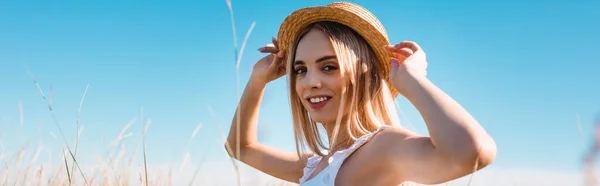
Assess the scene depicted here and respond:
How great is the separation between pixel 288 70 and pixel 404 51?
75 cm

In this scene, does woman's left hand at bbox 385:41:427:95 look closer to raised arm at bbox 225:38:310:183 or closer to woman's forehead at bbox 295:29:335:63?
woman's forehead at bbox 295:29:335:63

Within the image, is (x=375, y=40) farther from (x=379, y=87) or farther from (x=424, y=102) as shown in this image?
(x=424, y=102)

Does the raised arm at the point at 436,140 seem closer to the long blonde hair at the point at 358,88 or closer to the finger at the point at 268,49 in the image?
the long blonde hair at the point at 358,88

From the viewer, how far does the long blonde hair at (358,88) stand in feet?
9.26

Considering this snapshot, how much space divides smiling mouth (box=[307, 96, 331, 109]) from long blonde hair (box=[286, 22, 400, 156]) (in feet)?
0.34

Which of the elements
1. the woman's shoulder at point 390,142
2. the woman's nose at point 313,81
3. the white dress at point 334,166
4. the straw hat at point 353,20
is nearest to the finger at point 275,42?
the straw hat at point 353,20

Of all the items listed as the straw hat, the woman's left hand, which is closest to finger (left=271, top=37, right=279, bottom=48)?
the straw hat

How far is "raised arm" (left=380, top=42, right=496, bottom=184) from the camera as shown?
6.32 feet

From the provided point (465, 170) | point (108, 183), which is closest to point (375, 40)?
point (465, 170)

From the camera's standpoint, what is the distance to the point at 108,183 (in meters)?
3.63

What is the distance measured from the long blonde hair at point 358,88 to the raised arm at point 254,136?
0.53 metres

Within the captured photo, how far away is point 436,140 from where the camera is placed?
6.59 feet

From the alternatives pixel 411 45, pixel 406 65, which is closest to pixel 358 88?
pixel 411 45

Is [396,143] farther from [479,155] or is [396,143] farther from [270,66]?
[270,66]
